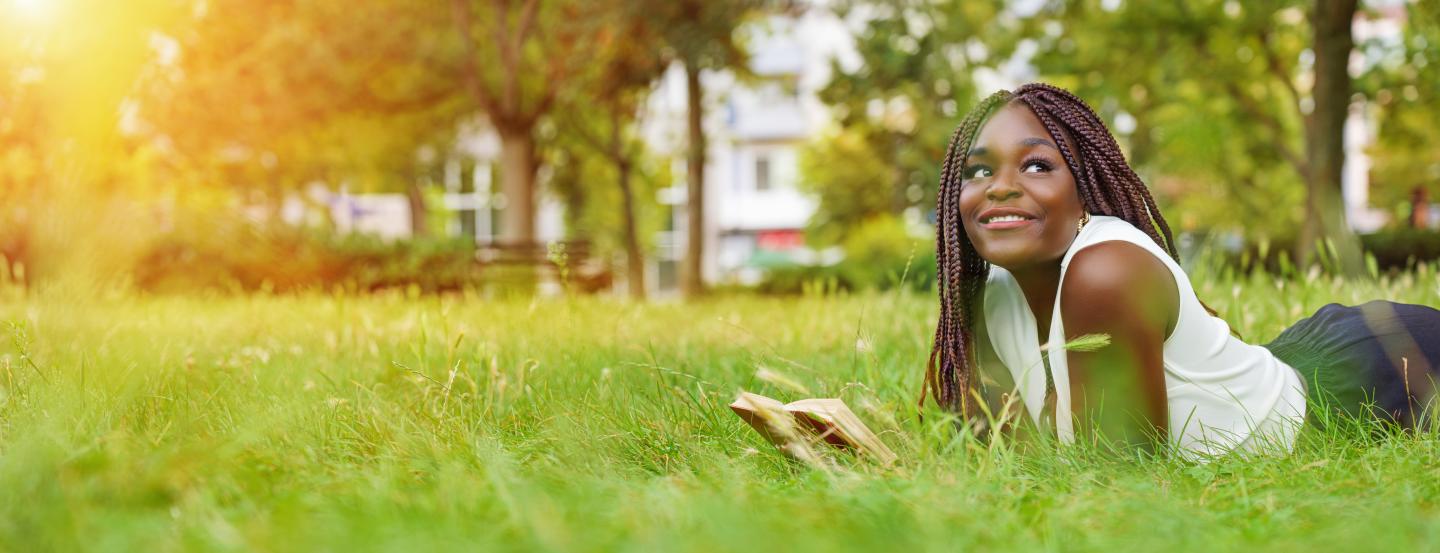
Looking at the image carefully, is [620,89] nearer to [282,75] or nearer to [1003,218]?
[282,75]

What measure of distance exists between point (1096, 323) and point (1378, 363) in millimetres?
970

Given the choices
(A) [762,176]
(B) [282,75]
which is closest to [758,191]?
(A) [762,176]

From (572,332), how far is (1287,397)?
2.21 m

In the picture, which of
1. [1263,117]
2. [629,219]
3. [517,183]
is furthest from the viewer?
[629,219]

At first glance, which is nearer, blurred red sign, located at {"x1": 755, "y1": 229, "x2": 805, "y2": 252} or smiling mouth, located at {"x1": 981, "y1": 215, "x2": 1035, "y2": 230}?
smiling mouth, located at {"x1": 981, "y1": 215, "x2": 1035, "y2": 230}

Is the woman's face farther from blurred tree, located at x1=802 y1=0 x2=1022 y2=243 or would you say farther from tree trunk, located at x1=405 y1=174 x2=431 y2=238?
tree trunk, located at x1=405 y1=174 x2=431 y2=238

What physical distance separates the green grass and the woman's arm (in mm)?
103

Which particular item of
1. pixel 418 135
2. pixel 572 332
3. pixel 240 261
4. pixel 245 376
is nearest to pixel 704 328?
pixel 572 332

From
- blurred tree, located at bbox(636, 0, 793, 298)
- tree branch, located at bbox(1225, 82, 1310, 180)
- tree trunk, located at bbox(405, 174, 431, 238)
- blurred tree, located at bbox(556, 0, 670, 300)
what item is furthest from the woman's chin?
tree trunk, located at bbox(405, 174, 431, 238)

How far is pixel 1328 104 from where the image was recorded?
12.6 m

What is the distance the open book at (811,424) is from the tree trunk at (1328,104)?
11396 mm

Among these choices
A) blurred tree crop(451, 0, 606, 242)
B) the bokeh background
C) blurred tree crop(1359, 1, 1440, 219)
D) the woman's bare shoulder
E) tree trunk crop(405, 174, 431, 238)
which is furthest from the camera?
tree trunk crop(405, 174, 431, 238)

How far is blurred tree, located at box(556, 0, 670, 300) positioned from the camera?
54.9 ft

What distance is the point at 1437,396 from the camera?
9.16 feet
